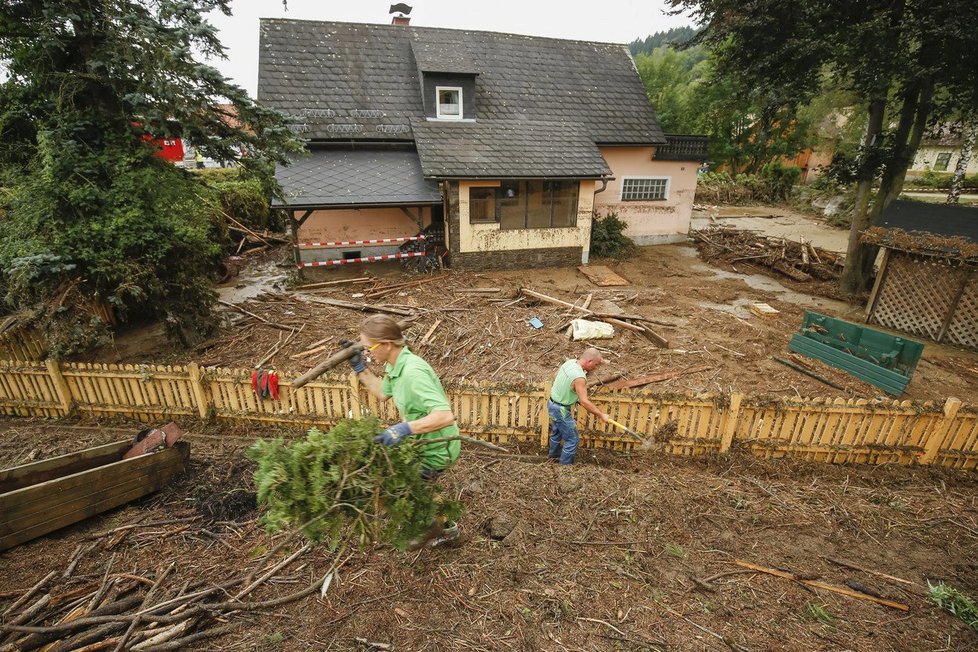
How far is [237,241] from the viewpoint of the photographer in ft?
59.2

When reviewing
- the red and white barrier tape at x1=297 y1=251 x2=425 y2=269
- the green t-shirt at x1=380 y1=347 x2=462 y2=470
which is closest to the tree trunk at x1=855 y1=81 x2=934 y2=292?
the red and white barrier tape at x1=297 y1=251 x2=425 y2=269

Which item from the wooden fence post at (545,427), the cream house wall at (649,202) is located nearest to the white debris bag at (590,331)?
the wooden fence post at (545,427)

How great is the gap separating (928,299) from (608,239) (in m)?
9.31

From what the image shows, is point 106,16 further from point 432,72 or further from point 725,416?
point 725,416

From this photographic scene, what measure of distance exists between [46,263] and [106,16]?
395 cm

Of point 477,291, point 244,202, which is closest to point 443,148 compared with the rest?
point 477,291

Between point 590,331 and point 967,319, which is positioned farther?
point 967,319

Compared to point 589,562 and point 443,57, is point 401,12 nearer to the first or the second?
point 443,57

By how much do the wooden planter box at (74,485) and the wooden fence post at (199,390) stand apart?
5.31 feet

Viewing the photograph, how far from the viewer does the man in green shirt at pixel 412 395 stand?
9.91 feet

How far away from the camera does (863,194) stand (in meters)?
12.6

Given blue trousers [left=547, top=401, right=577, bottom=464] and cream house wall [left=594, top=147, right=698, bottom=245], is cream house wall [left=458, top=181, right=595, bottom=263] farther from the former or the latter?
blue trousers [left=547, top=401, right=577, bottom=464]

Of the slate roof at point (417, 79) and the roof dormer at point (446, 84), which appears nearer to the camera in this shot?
the slate roof at point (417, 79)

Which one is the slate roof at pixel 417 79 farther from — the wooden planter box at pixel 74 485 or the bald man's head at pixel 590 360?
the bald man's head at pixel 590 360
